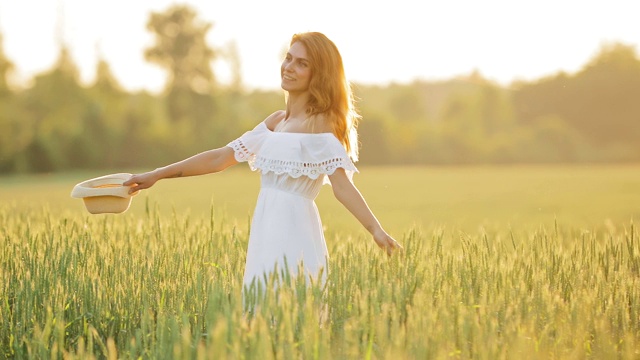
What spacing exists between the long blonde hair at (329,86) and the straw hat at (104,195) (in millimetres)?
1084

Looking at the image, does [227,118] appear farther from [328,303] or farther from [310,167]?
[328,303]

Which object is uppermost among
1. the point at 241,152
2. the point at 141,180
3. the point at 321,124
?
the point at 321,124

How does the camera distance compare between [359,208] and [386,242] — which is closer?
[386,242]

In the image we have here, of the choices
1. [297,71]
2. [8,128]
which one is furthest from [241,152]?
[8,128]

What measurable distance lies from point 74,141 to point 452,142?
872 inches

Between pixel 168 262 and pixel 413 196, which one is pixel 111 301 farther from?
pixel 413 196

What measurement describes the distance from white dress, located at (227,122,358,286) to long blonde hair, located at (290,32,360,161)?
127mm

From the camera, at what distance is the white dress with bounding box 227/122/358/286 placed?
4.11 m

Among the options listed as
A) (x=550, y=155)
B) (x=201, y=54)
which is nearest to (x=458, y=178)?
(x=550, y=155)

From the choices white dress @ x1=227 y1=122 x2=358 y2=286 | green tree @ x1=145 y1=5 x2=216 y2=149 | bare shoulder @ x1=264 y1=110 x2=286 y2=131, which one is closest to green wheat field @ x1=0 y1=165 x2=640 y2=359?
white dress @ x1=227 y1=122 x2=358 y2=286

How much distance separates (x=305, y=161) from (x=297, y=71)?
0.44m

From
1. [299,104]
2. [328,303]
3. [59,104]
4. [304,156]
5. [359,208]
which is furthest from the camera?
[59,104]

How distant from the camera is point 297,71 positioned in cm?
420

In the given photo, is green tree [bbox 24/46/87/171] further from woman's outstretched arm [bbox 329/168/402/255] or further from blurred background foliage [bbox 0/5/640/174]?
woman's outstretched arm [bbox 329/168/402/255]
